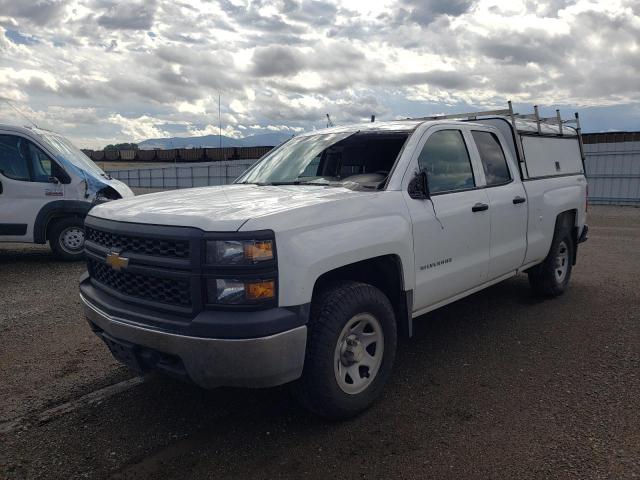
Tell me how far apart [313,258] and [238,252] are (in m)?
0.44

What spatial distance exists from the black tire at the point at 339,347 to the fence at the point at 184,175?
27.1 meters

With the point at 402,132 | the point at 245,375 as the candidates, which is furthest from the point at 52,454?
the point at 402,132

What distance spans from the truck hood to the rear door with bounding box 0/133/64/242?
5537 mm

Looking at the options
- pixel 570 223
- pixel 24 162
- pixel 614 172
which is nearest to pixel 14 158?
pixel 24 162

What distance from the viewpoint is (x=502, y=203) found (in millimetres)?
4766

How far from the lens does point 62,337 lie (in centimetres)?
507

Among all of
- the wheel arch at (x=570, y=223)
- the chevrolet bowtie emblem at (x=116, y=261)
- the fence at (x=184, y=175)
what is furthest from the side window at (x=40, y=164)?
the fence at (x=184, y=175)

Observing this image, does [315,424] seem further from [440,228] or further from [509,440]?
[440,228]

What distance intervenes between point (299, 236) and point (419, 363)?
198 centimetres

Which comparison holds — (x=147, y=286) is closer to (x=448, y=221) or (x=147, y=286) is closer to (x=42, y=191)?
(x=448, y=221)

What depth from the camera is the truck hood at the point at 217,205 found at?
2.90m

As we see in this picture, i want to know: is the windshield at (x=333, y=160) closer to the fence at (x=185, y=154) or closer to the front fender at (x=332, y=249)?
the front fender at (x=332, y=249)

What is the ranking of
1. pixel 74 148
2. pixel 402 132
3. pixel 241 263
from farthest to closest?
1. pixel 74 148
2. pixel 402 132
3. pixel 241 263

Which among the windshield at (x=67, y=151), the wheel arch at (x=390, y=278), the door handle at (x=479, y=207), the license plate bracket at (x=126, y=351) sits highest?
the windshield at (x=67, y=151)
